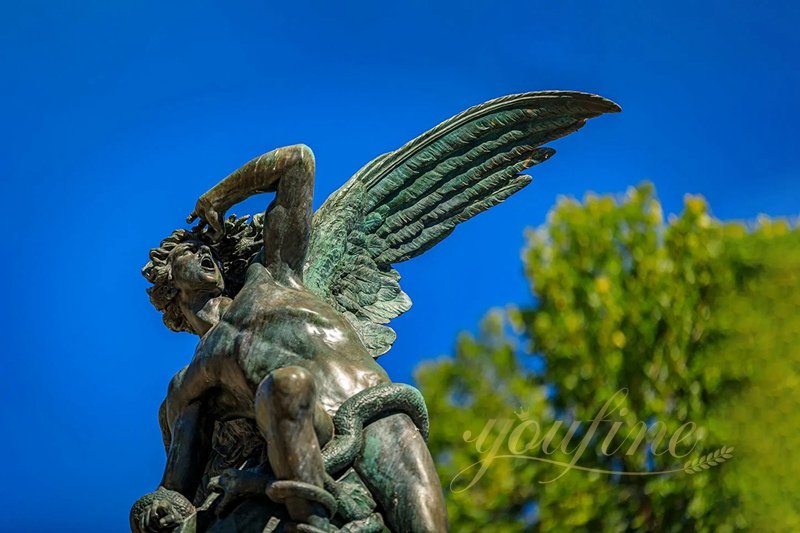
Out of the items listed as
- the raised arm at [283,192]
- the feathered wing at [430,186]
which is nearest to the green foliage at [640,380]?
the feathered wing at [430,186]

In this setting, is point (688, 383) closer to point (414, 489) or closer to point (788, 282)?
point (788, 282)

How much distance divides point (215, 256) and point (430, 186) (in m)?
1.10

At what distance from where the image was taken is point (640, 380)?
1020 centimetres

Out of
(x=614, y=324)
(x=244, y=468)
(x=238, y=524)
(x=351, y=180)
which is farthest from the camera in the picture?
(x=614, y=324)

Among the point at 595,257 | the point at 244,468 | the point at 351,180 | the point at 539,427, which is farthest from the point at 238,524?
the point at 595,257

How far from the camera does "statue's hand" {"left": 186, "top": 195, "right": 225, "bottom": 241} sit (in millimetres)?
4855

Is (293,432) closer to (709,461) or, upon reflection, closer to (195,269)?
(195,269)

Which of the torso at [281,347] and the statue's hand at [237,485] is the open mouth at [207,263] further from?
the statue's hand at [237,485]

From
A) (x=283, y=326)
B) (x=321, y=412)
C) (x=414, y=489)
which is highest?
(x=283, y=326)

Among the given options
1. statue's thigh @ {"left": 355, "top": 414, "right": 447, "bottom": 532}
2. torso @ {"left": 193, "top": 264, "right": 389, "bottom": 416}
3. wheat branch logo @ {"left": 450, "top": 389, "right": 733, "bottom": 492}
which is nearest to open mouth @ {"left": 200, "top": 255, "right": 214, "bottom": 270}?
torso @ {"left": 193, "top": 264, "right": 389, "bottom": 416}

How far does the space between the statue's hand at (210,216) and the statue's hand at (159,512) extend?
1193mm

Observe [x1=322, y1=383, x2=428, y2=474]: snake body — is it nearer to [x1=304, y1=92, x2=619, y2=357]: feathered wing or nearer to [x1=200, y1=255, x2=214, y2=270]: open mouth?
[x1=304, y1=92, x2=619, y2=357]: feathered wing

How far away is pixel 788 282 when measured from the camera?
10.2 m

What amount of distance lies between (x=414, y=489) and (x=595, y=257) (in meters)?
7.27
